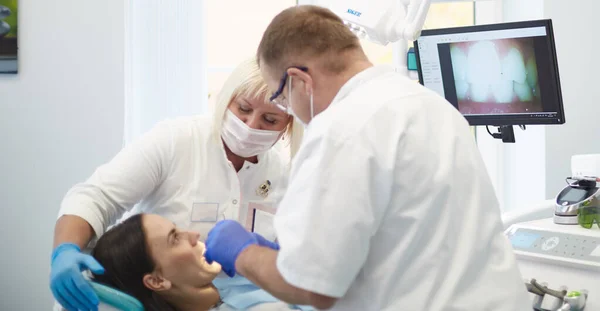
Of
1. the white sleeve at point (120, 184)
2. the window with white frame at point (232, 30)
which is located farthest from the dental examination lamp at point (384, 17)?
the window with white frame at point (232, 30)

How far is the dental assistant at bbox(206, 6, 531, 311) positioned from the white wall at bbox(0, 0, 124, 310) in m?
2.21

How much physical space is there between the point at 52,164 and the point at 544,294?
2448 millimetres

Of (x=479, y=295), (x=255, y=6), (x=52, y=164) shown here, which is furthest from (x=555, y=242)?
(x=52, y=164)

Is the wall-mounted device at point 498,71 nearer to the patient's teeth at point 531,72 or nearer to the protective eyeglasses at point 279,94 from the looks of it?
the patient's teeth at point 531,72

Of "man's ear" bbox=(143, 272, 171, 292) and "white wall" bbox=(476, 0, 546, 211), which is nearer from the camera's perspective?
"man's ear" bbox=(143, 272, 171, 292)

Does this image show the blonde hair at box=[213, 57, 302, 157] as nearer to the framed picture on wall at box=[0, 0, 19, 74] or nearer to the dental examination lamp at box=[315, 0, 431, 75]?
the dental examination lamp at box=[315, 0, 431, 75]

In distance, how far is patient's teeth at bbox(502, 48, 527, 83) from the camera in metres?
2.34

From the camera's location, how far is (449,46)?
2496 mm

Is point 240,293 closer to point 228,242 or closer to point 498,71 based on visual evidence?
point 228,242

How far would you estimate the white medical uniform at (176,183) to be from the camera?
1854mm

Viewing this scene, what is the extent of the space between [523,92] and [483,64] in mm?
176

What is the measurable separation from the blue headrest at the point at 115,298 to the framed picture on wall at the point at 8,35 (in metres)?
2.10

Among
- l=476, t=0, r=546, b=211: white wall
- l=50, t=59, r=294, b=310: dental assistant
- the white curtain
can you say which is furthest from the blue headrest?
l=476, t=0, r=546, b=211: white wall

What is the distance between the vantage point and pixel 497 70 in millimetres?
2414
